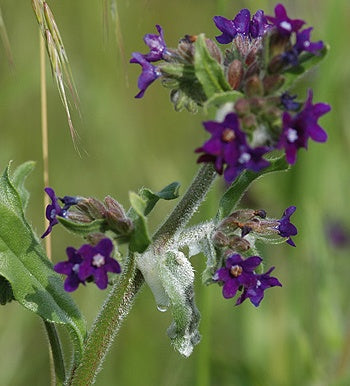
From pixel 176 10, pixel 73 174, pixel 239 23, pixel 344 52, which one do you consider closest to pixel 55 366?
pixel 239 23

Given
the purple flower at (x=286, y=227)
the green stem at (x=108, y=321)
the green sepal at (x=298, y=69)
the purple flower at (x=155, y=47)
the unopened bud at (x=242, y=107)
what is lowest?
the green stem at (x=108, y=321)

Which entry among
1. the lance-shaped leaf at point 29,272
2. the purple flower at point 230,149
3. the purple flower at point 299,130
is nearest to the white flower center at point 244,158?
the purple flower at point 230,149

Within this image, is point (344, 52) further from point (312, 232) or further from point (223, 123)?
point (223, 123)

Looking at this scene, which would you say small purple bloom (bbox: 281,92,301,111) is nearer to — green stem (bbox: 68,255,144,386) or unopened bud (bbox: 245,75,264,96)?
unopened bud (bbox: 245,75,264,96)

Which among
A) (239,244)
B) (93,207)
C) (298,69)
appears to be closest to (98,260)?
(93,207)

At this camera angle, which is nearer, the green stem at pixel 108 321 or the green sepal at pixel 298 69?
the green sepal at pixel 298 69

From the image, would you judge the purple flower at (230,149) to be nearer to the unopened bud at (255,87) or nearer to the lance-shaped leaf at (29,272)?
the unopened bud at (255,87)

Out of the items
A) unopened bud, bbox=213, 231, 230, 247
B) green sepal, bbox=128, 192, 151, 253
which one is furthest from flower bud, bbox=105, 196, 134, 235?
unopened bud, bbox=213, 231, 230, 247
